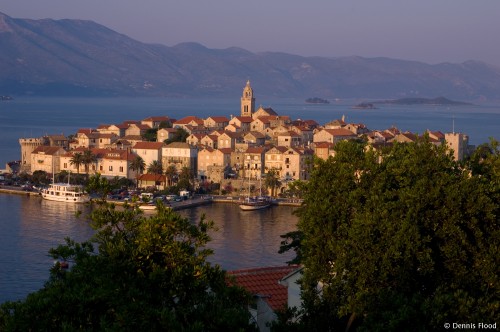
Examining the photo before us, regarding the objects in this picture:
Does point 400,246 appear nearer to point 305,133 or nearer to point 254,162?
point 254,162

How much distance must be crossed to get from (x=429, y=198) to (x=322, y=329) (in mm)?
1109

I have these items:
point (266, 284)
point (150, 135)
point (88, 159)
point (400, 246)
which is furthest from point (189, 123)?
point (400, 246)

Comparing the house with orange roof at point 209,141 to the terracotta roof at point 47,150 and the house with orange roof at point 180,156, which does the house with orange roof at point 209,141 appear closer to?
the house with orange roof at point 180,156

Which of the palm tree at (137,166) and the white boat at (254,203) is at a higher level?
the palm tree at (137,166)

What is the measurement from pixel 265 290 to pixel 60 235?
1348cm

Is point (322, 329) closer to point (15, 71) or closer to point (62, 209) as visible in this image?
point (62, 209)

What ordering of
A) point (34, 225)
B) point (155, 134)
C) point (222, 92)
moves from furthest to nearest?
point (222, 92) < point (155, 134) < point (34, 225)

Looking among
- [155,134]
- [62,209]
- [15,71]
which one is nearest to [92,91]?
[15,71]

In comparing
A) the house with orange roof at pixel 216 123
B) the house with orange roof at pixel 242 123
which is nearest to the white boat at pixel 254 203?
the house with orange roof at pixel 242 123

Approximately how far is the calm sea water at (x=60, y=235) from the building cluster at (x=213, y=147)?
3.51 m

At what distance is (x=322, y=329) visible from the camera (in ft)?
19.9

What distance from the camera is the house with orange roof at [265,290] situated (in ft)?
22.2

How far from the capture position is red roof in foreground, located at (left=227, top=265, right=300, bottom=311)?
6.86 meters

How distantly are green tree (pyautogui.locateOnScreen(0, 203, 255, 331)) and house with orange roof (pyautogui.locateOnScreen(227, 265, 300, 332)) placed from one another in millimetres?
1077
